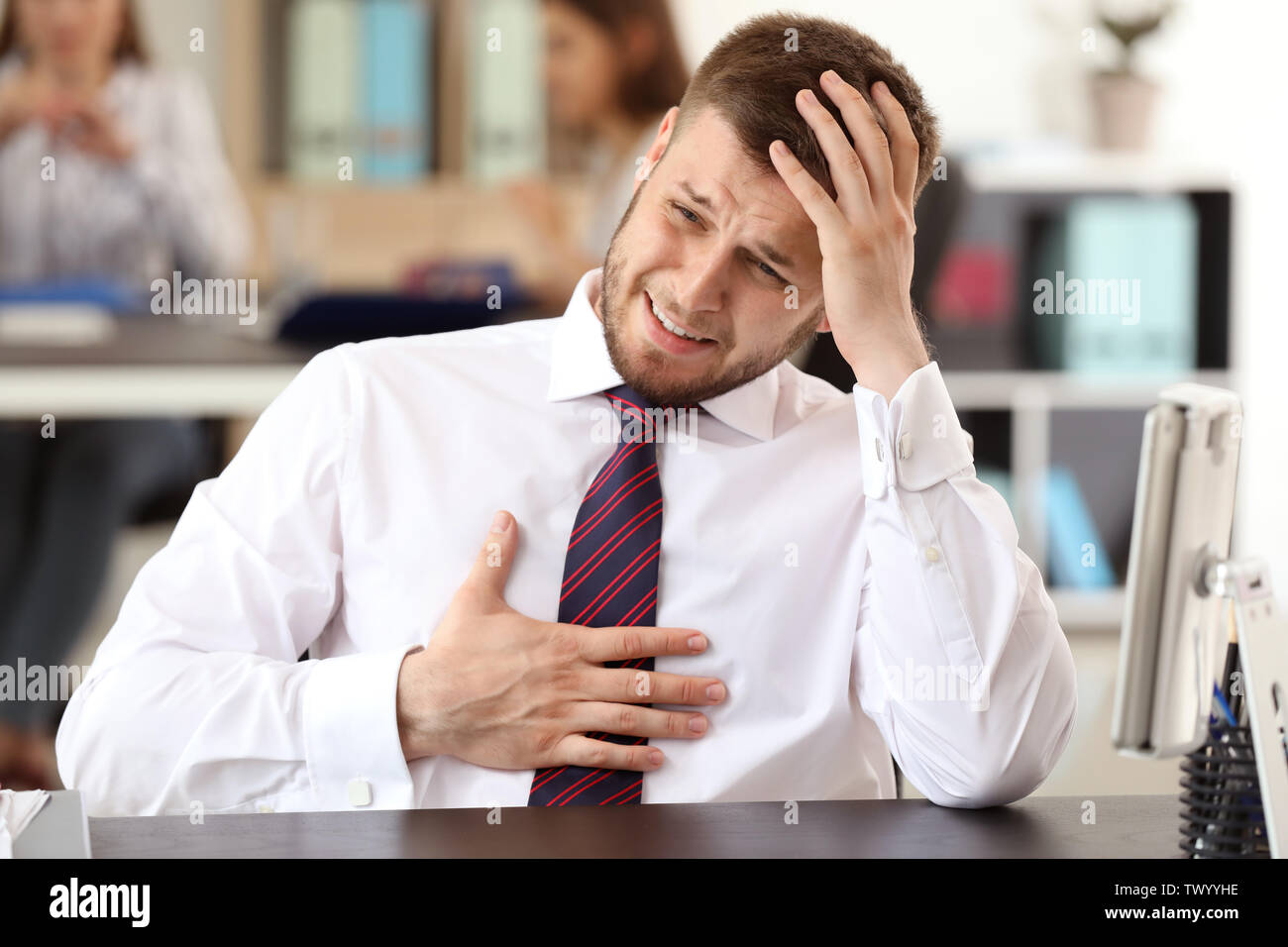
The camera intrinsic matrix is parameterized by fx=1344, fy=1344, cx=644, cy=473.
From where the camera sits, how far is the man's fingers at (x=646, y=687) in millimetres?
1078

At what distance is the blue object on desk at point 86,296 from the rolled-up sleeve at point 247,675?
1965mm

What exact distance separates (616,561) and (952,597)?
0.94 feet

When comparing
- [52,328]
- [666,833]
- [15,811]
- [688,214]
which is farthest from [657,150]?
[52,328]

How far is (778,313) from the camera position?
1.24 m

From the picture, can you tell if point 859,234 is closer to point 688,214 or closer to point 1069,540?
point 688,214

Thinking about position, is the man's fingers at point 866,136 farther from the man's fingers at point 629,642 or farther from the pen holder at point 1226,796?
the pen holder at point 1226,796

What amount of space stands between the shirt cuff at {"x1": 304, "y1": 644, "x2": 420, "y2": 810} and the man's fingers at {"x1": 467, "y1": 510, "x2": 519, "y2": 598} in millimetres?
87

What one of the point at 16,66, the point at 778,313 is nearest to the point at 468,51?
the point at 16,66

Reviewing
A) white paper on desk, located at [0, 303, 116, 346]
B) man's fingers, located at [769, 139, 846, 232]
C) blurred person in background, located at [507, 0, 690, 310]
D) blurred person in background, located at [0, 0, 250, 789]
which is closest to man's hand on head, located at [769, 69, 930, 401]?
man's fingers, located at [769, 139, 846, 232]

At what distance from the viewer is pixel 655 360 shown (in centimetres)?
121

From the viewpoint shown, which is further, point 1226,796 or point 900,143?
point 900,143

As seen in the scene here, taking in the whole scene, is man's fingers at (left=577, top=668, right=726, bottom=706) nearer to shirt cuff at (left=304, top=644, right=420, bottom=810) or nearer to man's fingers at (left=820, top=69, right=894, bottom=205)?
shirt cuff at (left=304, top=644, right=420, bottom=810)

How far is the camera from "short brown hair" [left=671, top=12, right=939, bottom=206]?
3.86 feet

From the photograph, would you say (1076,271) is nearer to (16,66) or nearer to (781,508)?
(781,508)
